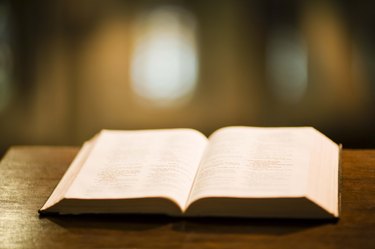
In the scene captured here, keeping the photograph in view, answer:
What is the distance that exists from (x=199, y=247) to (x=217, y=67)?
180 cm

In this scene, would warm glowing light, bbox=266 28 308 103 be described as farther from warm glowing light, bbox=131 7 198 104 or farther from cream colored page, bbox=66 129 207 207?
cream colored page, bbox=66 129 207 207

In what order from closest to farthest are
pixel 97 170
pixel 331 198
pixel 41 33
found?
pixel 331 198, pixel 97 170, pixel 41 33

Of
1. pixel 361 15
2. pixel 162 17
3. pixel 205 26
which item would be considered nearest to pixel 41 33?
pixel 162 17

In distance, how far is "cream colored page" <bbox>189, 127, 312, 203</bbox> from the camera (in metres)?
1.04

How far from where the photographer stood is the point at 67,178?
1.21m

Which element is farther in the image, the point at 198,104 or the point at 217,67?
the point at 217,67

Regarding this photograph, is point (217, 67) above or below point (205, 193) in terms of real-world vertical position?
below

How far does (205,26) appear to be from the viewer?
288 cm

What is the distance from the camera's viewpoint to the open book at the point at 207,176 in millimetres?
1031

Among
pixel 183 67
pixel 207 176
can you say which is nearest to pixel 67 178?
pixel 207 176

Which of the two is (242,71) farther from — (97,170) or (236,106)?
(97,170)

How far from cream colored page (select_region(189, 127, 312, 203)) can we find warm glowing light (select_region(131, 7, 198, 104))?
1.34m

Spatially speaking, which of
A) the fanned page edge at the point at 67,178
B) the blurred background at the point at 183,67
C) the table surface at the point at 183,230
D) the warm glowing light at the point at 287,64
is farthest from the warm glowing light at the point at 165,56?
the table surface at the point at 183,230

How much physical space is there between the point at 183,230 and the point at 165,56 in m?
1.83
